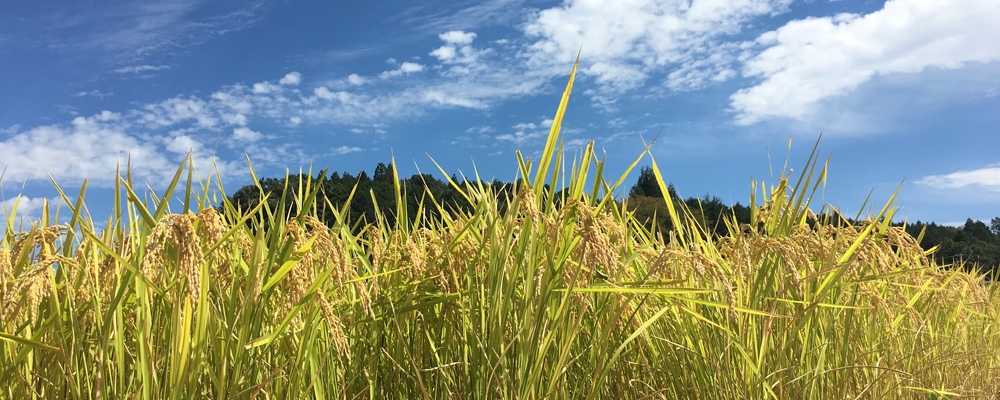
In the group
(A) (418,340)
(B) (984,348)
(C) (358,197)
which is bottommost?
(B) (984,348)

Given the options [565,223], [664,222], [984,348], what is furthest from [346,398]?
[664,222]

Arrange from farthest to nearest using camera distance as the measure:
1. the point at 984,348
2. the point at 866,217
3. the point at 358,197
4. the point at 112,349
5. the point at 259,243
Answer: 1. the point at 358,197
2. the point at 984,348
3. the point at 866,217
4. the point at 112,349
5. the point at 259,243

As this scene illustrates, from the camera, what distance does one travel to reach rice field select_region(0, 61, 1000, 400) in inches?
57.5

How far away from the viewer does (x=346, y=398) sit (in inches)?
79.8

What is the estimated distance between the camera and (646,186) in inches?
1533

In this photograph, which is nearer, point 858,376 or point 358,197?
point 858,376

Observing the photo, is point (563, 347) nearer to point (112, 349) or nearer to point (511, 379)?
point (511, 379)

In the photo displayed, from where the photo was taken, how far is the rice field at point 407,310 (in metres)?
1.46

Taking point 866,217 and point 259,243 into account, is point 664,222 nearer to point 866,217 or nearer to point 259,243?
Result: point 866,217

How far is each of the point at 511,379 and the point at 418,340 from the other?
0.78m

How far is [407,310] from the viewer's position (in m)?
1.97

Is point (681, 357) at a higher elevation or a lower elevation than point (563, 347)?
lower

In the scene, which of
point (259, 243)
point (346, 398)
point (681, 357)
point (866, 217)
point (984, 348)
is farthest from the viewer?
point (984, 348)

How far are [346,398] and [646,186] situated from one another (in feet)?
127
